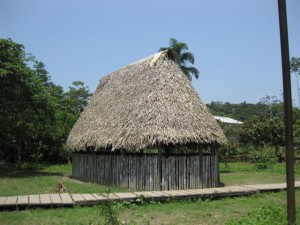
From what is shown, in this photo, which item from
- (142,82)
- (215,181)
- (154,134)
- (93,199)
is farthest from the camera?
(142,82)

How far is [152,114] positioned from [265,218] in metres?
6.18

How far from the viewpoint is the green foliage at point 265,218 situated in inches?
287

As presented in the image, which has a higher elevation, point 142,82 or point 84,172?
point 142,82

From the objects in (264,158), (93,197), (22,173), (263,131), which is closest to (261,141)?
(263,131)

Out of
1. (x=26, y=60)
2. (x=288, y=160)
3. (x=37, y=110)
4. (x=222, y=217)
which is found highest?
(x=26, y=60)

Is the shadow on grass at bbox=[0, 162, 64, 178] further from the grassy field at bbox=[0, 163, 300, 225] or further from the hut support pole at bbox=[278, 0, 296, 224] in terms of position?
the hut support pole at bbox=[278, 0, 296, 224]

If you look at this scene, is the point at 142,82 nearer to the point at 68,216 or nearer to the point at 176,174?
the point at 176,174

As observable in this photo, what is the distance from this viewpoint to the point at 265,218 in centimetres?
771

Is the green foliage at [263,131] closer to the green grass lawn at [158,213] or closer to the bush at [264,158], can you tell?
the bush at [264,158]

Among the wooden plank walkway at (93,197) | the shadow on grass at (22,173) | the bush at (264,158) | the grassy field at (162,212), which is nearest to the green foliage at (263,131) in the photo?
the bush at (264,158)

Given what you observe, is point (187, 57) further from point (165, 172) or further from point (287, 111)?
point (287, 111)

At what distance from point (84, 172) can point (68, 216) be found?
892cm

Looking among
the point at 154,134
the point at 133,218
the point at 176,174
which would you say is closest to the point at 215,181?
the point at 176,174

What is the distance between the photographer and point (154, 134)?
12562 millimetres
